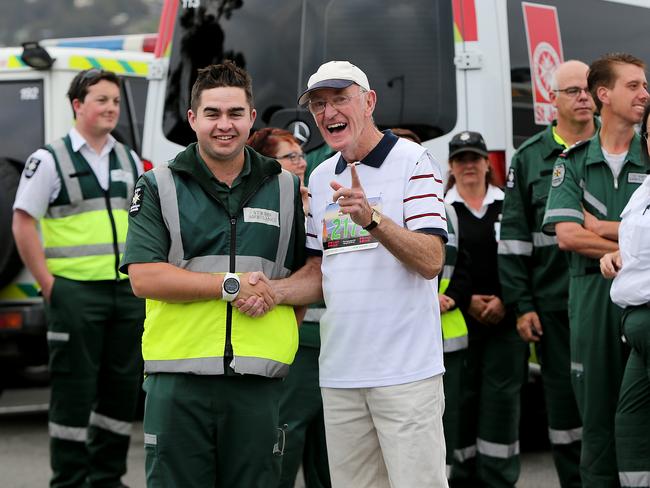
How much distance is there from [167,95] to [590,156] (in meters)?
2.69

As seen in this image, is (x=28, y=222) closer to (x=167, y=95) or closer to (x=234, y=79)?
(x=167, y=95)

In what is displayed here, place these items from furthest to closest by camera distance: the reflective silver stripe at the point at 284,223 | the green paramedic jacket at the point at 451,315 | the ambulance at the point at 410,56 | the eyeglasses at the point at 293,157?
the ambulance at the point at 410,56 → the green paramedic jacket at the point at 451,315 → the eyeglasses at the point at 293,157 → the reflective silver stripe at the point at 284,223

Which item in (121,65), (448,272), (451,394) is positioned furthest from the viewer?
(121,65)

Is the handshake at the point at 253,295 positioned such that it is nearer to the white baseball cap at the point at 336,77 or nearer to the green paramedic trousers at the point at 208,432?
the green paramedic trousers at the point at 208,432

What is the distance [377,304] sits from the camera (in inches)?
167

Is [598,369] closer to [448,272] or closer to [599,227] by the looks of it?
[599,227]

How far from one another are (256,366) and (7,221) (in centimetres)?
415

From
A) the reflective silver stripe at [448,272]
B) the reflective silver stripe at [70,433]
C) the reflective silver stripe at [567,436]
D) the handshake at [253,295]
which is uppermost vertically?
the reflective silver stripe at [448,272]

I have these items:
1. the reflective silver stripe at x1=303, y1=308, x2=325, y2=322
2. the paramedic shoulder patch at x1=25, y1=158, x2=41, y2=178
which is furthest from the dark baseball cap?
the paramedic shoulder patch at x1=25, y1=158, x2=41, y2=178

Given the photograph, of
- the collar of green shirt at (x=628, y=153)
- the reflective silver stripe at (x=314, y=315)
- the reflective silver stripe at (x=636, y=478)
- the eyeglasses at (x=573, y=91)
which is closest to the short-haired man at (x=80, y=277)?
the reflective silver stripe at (x=314, y=315)

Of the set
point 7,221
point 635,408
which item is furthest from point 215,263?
point 7,221

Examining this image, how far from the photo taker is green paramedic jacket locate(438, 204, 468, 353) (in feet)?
19.6

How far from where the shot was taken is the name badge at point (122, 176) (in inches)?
261

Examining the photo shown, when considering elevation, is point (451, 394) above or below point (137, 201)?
below
